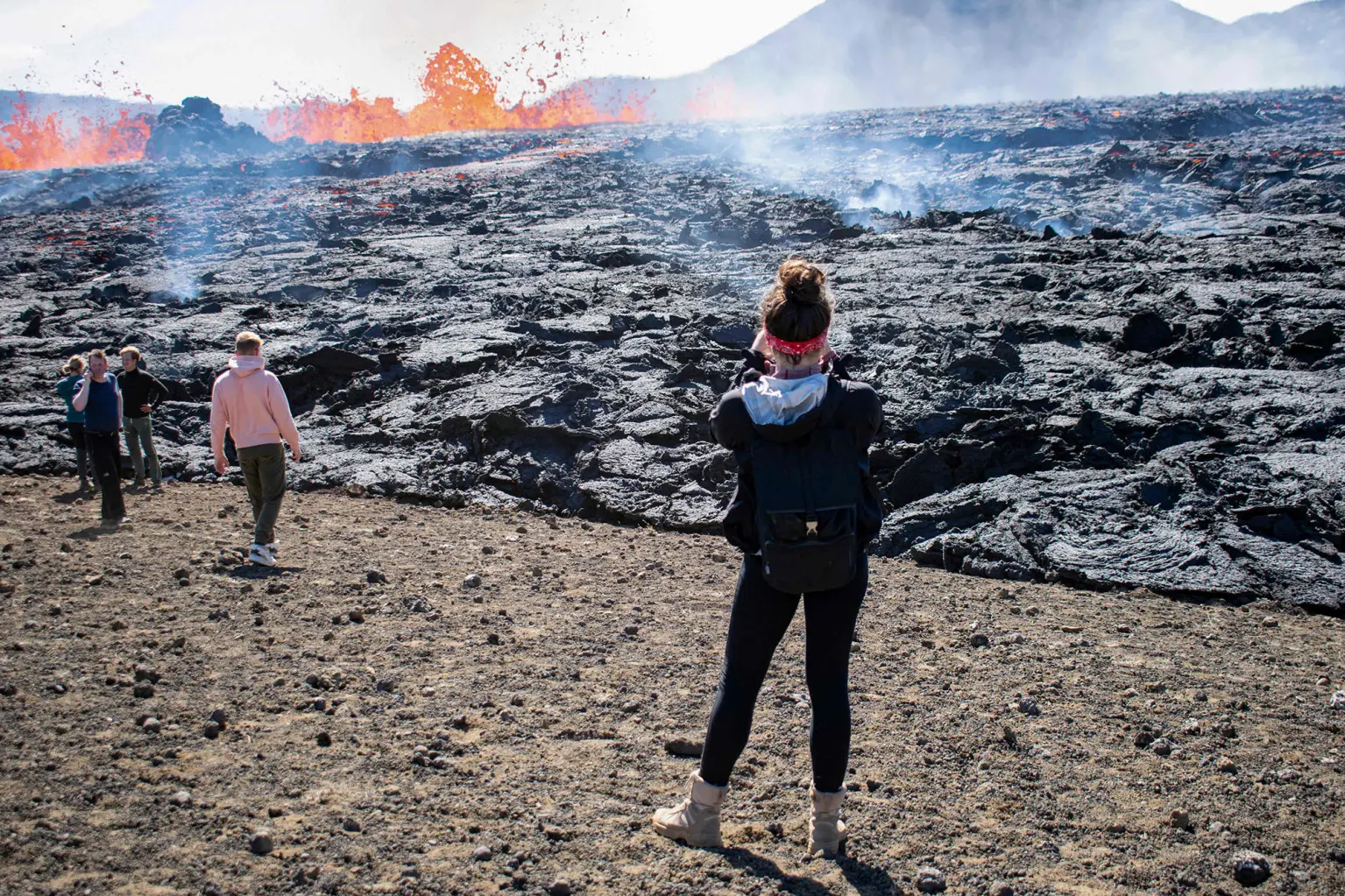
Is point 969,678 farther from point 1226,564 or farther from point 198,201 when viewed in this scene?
point 198,201

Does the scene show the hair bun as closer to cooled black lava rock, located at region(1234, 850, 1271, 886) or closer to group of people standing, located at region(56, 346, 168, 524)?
cooled black lava rock, located at region(1234, 850, 1271, 886)

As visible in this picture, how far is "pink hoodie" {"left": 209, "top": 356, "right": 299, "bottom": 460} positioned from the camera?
685 centimetres

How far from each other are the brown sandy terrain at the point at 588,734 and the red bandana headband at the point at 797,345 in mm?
1708

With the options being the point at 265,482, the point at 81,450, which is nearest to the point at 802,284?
the point at 265,482

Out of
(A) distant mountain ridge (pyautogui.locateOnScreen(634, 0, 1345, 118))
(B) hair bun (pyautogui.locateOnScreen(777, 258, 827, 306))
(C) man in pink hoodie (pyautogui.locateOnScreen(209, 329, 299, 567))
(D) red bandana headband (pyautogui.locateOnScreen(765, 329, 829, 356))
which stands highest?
(A) distant mountain ridge (pyautogui.locateOnScreen(634, 0, 1345, 118))

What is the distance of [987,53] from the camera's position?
105625 millimetres

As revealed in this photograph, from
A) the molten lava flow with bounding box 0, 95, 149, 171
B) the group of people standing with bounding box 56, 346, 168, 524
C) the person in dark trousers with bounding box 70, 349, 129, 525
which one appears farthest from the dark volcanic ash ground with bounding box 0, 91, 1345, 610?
the molten lava flow with bounding box 0, 95, 149, 171

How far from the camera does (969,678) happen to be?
4.94 meters

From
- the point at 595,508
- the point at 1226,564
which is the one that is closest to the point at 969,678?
the point at 1226,564

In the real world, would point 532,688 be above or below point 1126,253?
below

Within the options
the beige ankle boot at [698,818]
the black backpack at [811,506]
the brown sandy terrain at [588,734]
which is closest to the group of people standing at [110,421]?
the brown sandy terrain at [588,734]

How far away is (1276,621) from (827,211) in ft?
40.0

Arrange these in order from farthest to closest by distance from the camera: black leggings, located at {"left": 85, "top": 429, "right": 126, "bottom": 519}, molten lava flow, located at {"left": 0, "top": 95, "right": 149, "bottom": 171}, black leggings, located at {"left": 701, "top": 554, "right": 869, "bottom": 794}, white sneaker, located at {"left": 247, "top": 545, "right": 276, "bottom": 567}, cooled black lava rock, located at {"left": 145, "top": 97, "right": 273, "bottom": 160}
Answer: molten lava flow, located at {"left": 0, "top": 95, "right": 149, "bottom": 171}
cooled black lava rock, located at {"left": 145, "top": 97, "right": 273, "bottom": 160}
black leggings, located at {"left": 85, "top": 429, "right": 126, "bottom": 519}
white sneaker, located at {"left": 247, "top": 545, "right": 276, "bottom": 567}
black leggings, located at {"left": 701, "top": 554, "right": 869, "bottom": 794}

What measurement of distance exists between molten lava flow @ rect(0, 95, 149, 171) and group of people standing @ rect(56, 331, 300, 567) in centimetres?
4163
